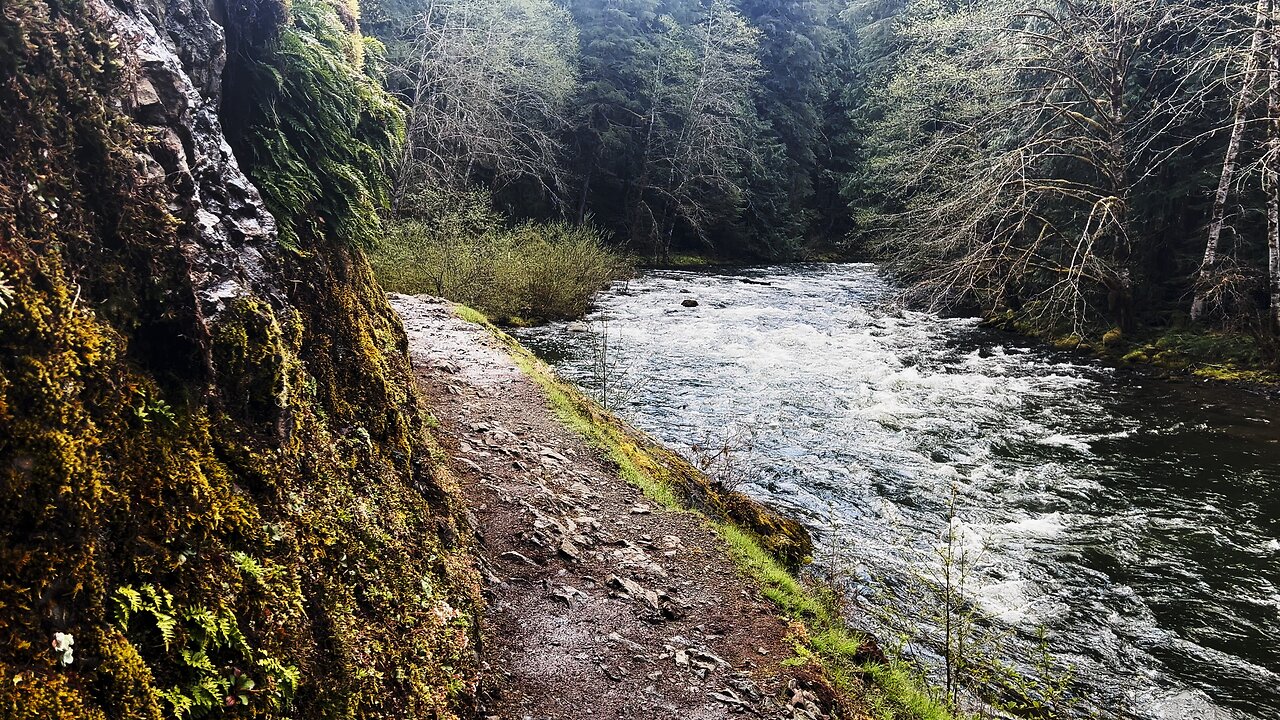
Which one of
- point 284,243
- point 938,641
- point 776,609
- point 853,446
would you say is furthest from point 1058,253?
point 284,243

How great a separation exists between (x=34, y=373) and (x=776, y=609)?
464 cm

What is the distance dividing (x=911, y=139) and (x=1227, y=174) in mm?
12692

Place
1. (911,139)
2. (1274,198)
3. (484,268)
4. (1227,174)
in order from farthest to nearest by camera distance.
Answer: (911,139) → (484,268) → (1227,174) → (1274,198)

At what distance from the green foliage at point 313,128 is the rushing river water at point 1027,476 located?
5.72 meters

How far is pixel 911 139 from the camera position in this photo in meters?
25.7

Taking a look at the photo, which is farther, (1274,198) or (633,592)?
(1274,198)

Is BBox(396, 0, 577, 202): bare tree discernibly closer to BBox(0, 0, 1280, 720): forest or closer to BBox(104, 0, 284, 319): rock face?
BBox(0, 0, 1280, 720): forest

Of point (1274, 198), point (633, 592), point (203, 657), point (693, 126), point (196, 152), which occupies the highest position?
point (693, 126)

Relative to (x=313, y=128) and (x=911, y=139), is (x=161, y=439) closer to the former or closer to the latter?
(x=313, y=128)

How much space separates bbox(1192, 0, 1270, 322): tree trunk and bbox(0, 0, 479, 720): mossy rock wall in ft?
54.8

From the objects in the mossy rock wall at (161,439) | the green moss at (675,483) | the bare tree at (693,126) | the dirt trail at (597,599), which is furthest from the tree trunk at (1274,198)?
the bare tree at (693,126)

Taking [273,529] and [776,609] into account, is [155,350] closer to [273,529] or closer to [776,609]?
[273,529]

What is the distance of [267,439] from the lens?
2.68 metres

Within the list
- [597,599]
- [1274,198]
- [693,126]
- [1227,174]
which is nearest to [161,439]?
[597,599]
